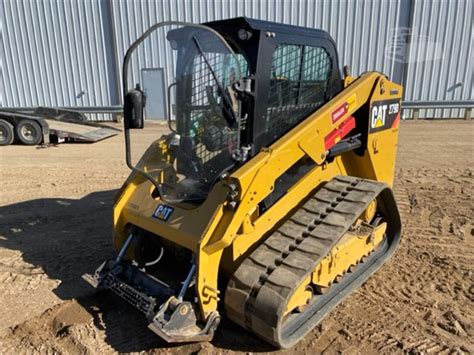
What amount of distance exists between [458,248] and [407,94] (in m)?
10.0

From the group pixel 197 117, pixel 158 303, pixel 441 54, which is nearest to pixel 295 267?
pixel 158 303

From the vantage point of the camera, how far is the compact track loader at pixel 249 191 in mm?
2852

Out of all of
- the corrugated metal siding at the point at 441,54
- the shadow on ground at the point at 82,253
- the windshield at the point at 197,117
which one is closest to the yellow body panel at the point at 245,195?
the windshield at the point at 197,117

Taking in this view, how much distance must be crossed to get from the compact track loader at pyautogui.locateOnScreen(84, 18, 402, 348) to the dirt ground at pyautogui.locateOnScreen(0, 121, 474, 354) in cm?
24

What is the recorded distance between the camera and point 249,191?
288 centimetres

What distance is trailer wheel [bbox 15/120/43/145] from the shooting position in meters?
10.5

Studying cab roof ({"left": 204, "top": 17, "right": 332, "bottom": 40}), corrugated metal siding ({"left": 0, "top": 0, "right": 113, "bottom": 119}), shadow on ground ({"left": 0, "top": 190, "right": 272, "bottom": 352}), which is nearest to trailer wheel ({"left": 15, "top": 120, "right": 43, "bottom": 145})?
corrugated metal siding ({"left": 0, "top": 0, "right": 113, "bottom": 119})

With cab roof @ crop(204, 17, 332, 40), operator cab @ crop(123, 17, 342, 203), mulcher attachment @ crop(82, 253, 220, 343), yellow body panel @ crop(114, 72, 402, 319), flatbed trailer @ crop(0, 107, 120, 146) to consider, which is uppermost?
cab roof @ crop(204, 17, 332, 40)

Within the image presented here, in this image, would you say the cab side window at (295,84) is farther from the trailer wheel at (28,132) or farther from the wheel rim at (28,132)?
the wheel rim at (28,132)

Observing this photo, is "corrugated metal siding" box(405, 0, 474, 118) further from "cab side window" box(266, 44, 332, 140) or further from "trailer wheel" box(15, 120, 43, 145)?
"trailer wheel" box(15, 120, 43, 145)

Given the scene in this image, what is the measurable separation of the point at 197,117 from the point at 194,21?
35.8ft

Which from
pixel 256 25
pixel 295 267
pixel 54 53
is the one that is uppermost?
pixel 256 25

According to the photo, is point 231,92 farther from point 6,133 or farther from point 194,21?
point 194,21

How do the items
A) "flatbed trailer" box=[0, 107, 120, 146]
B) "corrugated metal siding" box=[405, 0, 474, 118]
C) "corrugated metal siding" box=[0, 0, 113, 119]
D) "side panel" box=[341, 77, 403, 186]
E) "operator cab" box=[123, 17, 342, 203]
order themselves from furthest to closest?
"corrugated metal siding" box=[0, 0, 113, 119], "corrugated metal siding" box=[405, 0, 474, 118], "flatbed trailer" box=[0, 107, 120, 146], "side panel" box=[341, 77, 403, 186], "operator cab" box=[123, 17, 342, 203]
